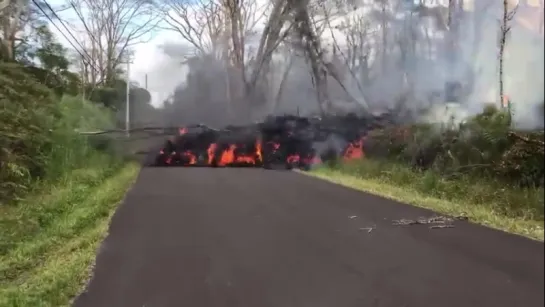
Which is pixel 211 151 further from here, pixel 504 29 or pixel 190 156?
pixel 504 29

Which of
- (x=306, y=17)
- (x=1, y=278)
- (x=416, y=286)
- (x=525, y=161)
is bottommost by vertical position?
(x=1, y=278)

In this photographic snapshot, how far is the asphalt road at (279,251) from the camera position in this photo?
180 cm

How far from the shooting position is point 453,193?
1550 mm

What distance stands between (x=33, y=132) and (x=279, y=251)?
141 centimetres

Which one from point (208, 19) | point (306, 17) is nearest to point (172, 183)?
point (208, 19)

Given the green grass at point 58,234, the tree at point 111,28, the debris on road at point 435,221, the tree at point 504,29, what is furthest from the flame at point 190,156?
the tree at point 504,29

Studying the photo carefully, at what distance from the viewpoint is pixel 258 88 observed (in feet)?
6.77

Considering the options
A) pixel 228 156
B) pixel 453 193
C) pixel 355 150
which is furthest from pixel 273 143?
pixel 453 193

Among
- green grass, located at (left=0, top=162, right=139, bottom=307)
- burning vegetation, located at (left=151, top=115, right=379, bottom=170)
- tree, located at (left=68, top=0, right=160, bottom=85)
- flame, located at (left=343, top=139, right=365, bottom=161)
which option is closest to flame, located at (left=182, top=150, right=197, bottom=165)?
burning vegetation, located at (left=151, top=115, right=379, bottom=170)

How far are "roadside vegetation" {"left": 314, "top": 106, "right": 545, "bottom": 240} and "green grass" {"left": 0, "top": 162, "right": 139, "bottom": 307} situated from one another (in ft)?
3.52

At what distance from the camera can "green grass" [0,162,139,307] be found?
8.40ft

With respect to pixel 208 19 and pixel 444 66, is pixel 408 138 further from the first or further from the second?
pixel 208 19

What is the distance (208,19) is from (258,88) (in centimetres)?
34

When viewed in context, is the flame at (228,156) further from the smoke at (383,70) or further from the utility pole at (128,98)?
the utility pole at (128,98)
